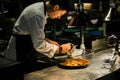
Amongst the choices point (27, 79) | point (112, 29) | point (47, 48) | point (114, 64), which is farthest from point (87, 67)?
point (112, 29)

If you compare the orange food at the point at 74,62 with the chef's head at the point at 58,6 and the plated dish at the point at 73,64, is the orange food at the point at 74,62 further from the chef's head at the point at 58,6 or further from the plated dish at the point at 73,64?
the chef's head at the point at 58,6

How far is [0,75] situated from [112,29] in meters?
3.56

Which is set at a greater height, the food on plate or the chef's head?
the chef's head

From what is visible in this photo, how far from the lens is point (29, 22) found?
10.8 feet

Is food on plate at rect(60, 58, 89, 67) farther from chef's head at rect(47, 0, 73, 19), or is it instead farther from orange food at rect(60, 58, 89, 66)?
chef's head at rect(47, 0, 73, 19)

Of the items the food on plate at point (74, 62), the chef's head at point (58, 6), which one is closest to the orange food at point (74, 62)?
the food on plate at point (74, 62)

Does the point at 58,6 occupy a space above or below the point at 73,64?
above

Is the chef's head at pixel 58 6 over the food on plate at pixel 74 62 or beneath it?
over

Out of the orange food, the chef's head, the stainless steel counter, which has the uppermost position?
the chef's head

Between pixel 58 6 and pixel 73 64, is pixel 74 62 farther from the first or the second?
pixel 58 6

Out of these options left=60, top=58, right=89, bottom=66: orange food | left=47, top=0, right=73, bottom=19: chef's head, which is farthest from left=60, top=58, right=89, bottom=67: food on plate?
left=47, top=0, right=73, bottom=19: chef's head

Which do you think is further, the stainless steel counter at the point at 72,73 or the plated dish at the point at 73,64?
the plated dish at the point at 73,64

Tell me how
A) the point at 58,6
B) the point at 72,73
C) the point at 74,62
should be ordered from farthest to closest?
1. the point at 74,62
2. the point at 58,6
3. the point at 72,73

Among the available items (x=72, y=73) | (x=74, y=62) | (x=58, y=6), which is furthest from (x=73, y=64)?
(x=58, y=6)
